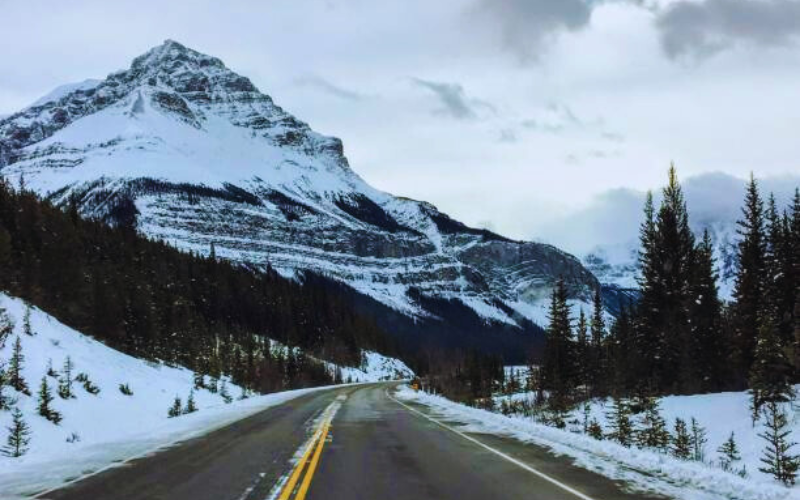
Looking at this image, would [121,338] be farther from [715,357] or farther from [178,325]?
[715,357]

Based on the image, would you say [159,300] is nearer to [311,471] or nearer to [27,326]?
[27,326]

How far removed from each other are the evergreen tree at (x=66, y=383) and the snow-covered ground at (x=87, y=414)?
0.22m

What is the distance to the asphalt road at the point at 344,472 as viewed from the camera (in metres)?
10.7

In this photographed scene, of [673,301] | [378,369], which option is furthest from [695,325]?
[378,369]

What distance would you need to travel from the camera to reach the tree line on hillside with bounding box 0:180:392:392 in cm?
4753

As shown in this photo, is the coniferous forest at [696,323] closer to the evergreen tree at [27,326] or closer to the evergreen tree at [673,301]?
the evergreen tree at [673,301]

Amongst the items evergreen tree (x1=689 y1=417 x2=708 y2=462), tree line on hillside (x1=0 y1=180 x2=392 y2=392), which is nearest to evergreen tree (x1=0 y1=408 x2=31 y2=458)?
evergreen tree (x1=689 y1=417 x2=708 y2=462)

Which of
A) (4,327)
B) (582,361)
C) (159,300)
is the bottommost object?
(582,361)

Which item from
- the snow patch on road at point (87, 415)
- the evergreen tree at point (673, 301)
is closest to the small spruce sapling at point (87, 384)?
the snow patch on road at point (87, 415)

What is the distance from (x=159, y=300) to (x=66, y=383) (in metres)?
49.4

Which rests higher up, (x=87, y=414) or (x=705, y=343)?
(x=705, y=343)

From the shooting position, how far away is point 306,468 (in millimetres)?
13188

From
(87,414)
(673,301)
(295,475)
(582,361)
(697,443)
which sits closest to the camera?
(295,475)

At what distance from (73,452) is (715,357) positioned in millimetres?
42251
